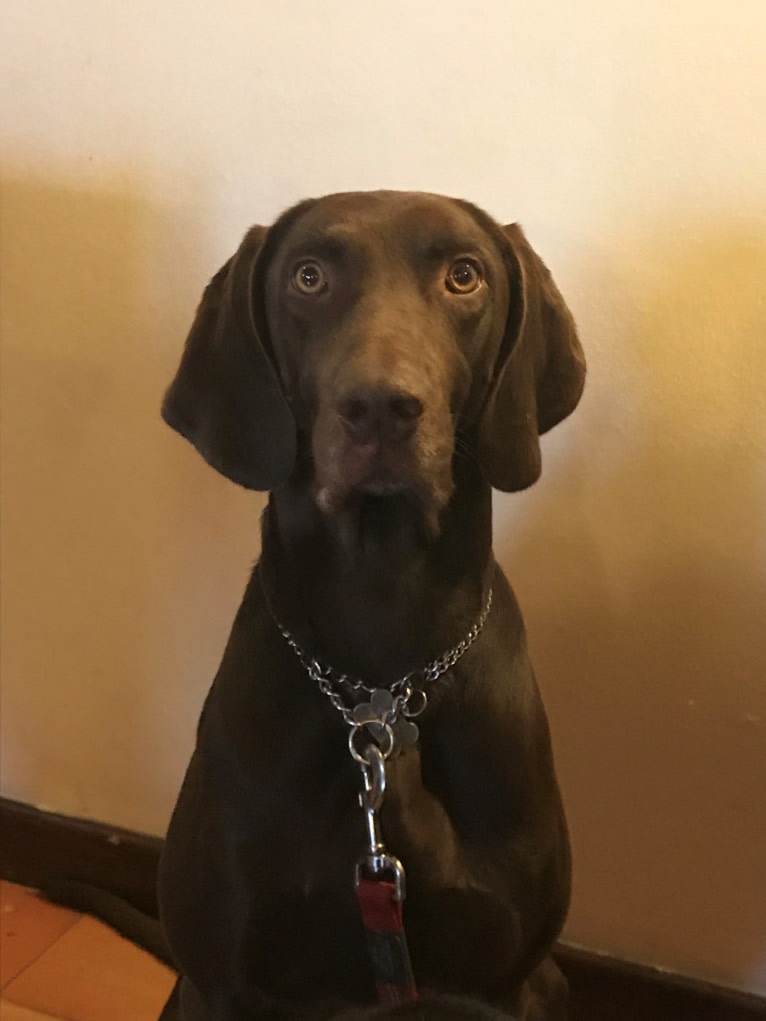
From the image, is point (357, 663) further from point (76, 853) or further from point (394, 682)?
point (76, 853)

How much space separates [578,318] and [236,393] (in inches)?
20.3

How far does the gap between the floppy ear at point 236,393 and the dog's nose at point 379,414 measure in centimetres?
13

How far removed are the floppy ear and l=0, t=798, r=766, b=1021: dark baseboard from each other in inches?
38.8

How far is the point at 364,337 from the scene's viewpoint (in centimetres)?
91

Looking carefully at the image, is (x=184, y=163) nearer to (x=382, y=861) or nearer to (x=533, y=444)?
(x=533, y=444)

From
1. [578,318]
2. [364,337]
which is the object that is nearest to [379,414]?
[364,337]

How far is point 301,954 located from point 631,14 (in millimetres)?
1082

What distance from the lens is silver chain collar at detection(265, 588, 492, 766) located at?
Result: 3.33ft

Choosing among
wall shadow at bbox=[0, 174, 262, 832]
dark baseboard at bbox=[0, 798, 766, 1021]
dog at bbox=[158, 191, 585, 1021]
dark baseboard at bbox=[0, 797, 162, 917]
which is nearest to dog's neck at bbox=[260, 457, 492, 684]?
dog at bbox=[158, 191, 585, 1021]

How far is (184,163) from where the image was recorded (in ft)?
4.67

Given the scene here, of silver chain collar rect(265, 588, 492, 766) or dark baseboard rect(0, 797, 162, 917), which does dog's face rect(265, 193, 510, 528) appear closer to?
silver chain collar rect(265, 588, 492, 766)

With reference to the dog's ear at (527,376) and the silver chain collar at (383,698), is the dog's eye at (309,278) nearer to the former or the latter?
the dog's ear at (527,376)

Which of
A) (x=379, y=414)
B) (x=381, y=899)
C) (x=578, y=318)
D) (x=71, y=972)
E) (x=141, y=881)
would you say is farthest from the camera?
(x=141, y=881)

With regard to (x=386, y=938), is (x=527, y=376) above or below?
above
